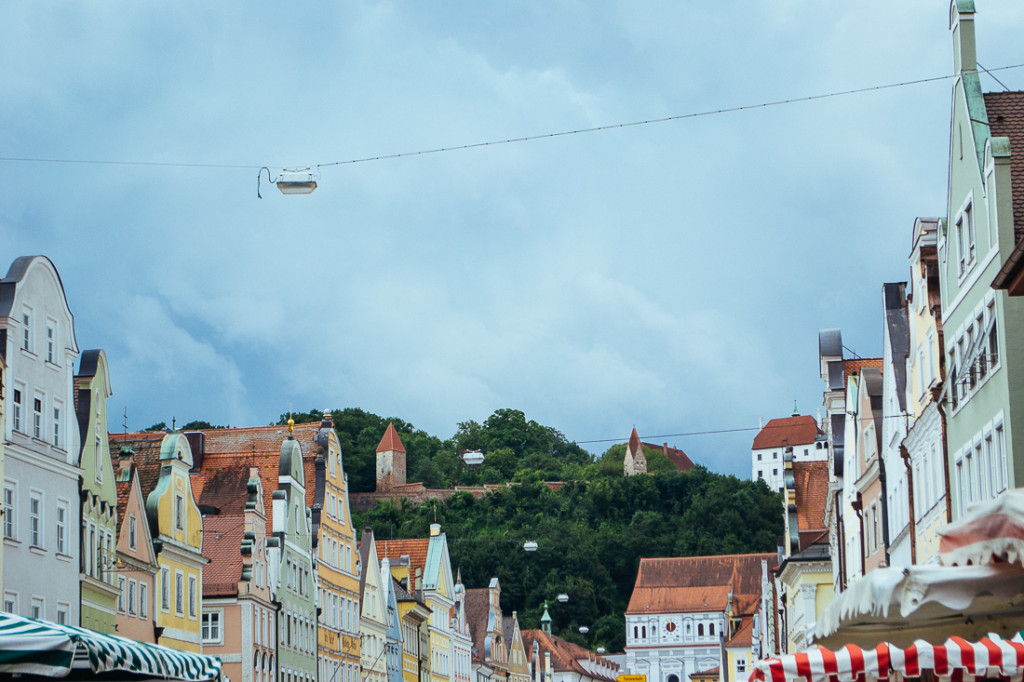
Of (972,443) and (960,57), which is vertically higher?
(960,57)

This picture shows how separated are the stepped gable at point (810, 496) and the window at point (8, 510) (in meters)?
29.0

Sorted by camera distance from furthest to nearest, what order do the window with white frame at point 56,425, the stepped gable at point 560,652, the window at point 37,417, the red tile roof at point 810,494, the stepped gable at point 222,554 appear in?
1. the stepped gable at point 560,652
2. the red tile roof at point 810,494
3. the stepped gable at point 222,554
4. the window with white frame at point 56,425
5. the window at point 37,417

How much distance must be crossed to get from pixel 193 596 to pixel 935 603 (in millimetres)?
34923

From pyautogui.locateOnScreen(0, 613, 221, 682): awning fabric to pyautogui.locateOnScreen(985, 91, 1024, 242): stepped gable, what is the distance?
16.2 metres

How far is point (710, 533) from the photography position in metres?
150

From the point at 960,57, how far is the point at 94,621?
865 inches

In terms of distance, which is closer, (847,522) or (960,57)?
(960,57)

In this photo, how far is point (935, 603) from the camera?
36.3 feet

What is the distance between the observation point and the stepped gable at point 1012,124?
75.6 feet

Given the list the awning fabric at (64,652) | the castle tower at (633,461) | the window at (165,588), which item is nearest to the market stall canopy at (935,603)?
the awning fabric at (64,652)

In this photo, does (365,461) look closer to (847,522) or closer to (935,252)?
(847,522)

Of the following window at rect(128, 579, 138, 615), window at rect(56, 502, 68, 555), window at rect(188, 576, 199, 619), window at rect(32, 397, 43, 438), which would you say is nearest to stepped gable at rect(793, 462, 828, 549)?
window at rect(188, 576, 199, 619)

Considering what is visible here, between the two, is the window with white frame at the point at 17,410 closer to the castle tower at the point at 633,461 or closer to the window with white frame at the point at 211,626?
the window with white frame at the point at 211,626

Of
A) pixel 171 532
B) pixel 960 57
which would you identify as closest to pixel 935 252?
pixel 960 57
